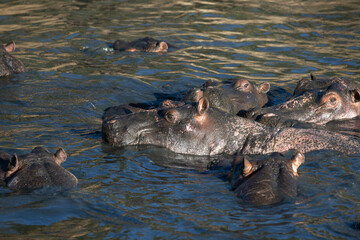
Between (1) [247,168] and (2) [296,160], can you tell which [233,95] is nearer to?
(2) [296,160]

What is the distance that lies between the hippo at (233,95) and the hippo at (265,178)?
8.73 ft

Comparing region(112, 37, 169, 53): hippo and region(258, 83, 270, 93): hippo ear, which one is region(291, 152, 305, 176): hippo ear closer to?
region(258, 83, 270, 93): hippo ear

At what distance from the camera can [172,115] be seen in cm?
914

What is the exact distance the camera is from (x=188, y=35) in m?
17.5

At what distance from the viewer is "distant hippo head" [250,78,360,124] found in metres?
10.7

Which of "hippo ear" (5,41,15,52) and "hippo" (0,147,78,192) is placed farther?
"hippo ear" (5,41,15,52)

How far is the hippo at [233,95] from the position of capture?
1058 centimetres

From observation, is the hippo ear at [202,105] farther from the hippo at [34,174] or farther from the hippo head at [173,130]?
the hippo at [34,174]

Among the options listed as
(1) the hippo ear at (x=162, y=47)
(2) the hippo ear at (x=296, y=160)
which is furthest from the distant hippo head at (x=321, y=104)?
(1) the hippo ear at (x=162, y=47)

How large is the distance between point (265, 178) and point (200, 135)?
2.10 m

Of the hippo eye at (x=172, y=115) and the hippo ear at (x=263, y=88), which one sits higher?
the hippo eye at (x=172, y=115)

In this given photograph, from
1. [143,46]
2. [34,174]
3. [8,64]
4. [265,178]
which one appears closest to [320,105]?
[265,178]

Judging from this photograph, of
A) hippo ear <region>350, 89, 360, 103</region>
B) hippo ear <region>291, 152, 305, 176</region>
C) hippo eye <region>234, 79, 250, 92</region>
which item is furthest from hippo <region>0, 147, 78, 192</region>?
hippo ear <region>350, 89, 360, 103</region>

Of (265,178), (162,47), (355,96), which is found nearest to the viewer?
(265,178)
